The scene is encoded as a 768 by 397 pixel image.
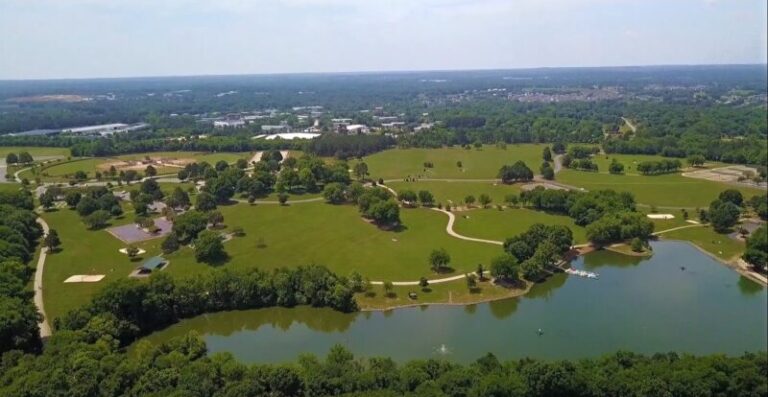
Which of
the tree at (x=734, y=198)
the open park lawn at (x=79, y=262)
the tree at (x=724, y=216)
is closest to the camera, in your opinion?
the open park lawn at (x=79, y=262)

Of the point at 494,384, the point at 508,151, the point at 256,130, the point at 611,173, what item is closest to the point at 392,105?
the point at 256,130

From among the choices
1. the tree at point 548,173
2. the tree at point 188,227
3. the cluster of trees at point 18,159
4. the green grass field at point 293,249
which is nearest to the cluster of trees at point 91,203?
the green grass field at point 293,249

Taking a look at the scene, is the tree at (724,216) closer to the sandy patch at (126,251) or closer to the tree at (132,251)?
the sandy patch at (126,251)

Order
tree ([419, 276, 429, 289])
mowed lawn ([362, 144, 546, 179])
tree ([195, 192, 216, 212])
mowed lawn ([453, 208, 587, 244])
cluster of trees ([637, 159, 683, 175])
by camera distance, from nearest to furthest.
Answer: tree ([419, 276, 429, 289])
mowed lawn ([453, 208, 587, 244])
tree ([195, 192, 216, 212])
cluster of trees ([637, 159, 683, 175])
mowed lawn ([362, 144, 546, 179])

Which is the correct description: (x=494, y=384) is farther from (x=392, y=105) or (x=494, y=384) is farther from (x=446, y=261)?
(x=392, y=105)

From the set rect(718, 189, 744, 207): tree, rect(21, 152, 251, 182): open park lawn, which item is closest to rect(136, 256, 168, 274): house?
rect(21, 152, 251, 182): open park lawn

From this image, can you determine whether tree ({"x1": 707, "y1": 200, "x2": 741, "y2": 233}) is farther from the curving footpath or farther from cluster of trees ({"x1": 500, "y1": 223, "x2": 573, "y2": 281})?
the curving footpath
